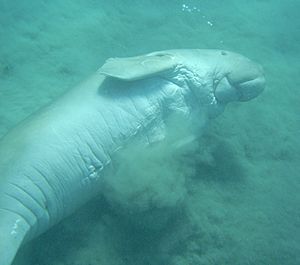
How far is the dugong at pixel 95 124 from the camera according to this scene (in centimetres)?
385

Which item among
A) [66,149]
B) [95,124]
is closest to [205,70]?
[95,124]

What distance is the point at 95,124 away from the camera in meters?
4.48

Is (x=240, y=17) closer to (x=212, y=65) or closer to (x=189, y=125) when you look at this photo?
(x=212, y=65)

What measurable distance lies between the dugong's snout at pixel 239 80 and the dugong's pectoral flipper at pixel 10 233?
12.2ft

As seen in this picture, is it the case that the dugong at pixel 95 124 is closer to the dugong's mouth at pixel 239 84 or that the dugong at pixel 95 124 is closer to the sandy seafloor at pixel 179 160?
the dugong's mouth at pixel 239 84

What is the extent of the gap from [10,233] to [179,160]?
9.23 feet

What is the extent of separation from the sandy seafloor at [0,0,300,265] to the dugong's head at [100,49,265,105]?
3.41 ft

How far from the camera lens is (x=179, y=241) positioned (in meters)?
4.77

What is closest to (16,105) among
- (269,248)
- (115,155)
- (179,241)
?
Answer: (115,155)

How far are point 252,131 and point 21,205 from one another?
4.74 meters

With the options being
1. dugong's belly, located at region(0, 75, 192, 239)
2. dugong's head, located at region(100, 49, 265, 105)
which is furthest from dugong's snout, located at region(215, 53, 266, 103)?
dugong's belly, located at region(0, 75, 192, 239)

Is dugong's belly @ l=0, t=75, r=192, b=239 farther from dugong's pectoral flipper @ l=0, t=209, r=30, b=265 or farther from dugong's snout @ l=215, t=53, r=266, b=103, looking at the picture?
dugong's snout @ l=215, t=53, r=266, b=103

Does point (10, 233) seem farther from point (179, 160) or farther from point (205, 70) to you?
point (205, 70)

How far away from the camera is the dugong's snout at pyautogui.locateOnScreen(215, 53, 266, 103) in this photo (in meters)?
5.68
